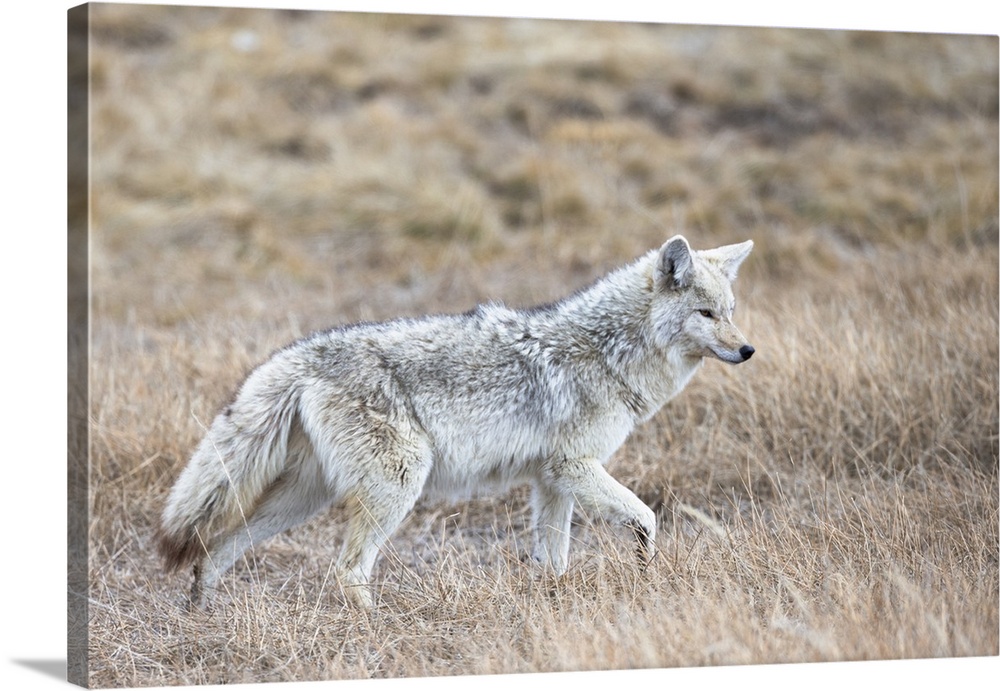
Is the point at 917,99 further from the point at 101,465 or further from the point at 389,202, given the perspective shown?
the point at 101,465

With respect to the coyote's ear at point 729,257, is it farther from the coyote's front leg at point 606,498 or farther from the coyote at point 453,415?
the coyote's front leg at point 606,498

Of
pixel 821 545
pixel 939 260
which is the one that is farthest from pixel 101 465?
pixel 939 260

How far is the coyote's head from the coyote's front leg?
818 millimetres

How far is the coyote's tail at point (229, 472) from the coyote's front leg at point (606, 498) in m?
1.46

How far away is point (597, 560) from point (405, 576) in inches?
40.3

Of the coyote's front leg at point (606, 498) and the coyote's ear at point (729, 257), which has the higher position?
the coyote's ear at point (729, 257)

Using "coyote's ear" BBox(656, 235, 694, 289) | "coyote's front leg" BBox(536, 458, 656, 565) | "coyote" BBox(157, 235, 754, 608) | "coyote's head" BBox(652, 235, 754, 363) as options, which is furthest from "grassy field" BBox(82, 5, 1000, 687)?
"coyote's ear" BBox(656, 235, 694, 289)

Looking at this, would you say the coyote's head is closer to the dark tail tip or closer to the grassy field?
the grassy field

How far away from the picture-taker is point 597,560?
21.7 feet

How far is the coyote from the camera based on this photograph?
20.5ft

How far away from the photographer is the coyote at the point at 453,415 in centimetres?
626

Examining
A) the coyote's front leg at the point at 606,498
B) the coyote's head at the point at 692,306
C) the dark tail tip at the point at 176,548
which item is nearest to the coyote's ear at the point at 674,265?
the coyote's head at the point at 692,306

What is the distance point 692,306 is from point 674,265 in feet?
0.79

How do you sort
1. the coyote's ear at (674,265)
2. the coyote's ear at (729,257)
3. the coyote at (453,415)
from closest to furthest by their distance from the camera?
the coyote at (453,415)
the coyote's ear at (674,265)
the coyote's ear at (729,257)
